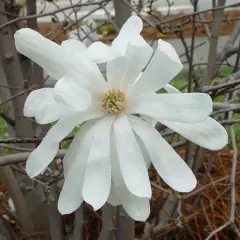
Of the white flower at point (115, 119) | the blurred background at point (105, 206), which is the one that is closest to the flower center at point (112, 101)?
the white flower at point (115, 119)

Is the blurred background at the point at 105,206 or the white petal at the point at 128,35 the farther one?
the blurred background at the point at 105,206

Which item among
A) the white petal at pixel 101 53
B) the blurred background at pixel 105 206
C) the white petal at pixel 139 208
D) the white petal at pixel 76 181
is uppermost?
the white petal at pixel 101 53

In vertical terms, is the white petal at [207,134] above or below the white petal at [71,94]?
below

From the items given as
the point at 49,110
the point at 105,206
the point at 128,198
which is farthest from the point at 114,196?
the point at 105,206

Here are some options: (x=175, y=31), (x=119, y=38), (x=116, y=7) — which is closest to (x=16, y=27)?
(x=116, y=7)

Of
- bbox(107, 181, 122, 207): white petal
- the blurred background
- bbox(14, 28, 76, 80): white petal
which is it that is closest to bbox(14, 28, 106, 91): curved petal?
bbox(14, 28, 76, 80): white petal

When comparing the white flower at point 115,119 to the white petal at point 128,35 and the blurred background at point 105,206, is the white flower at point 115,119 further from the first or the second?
the blurred background at point 105,206
